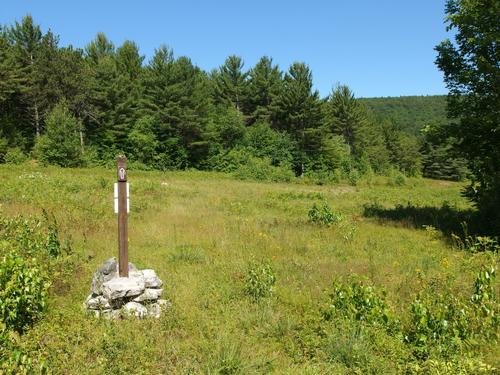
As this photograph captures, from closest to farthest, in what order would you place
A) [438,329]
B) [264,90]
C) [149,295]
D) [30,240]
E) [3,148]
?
[438,329]
[149,295]
[30,240]
[3,148]
[264,90]

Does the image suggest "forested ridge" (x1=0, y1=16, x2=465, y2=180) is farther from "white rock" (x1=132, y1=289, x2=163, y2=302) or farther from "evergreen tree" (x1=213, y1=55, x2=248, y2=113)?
"white rock" (x1=132, y1=289, x2=163, y2=302)

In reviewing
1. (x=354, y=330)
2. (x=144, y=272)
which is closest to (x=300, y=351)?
(x=354, y=330)

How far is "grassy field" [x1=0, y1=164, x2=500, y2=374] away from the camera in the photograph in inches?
159

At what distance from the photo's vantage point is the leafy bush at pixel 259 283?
5.83 metres

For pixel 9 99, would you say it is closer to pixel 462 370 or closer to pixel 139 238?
pixel 139 238

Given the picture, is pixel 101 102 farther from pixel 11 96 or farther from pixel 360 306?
pixel 360 306

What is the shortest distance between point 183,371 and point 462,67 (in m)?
12.9

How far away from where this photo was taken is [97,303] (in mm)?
5109

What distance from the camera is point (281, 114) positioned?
47.3 m

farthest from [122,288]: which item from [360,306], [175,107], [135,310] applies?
A: [175,107]

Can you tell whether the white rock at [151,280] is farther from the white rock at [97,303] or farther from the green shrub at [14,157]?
the green shrub at [14,157]

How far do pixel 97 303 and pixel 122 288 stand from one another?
1.33ft

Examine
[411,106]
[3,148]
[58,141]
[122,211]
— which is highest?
[411,106]

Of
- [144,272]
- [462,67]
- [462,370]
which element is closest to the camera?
[462,370]
